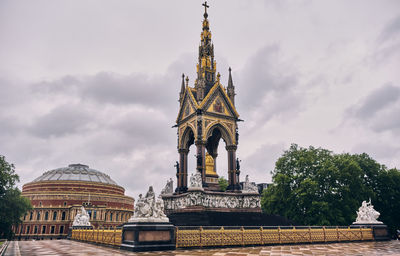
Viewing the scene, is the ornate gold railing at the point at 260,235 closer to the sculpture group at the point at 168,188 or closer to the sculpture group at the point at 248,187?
the sculpture group at the point at 248,187

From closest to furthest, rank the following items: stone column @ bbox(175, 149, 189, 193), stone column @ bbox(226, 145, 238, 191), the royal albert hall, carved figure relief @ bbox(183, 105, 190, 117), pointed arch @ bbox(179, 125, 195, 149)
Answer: stone column @ bbox(226, 145, 238, 191) < stone column @ bbox(175, 149, 189, 193) < pointed arch @ bbox(179, 125, 195, 149) < carved figure relief @ bbox(183, 105, 190, 117) < the royal albert hall

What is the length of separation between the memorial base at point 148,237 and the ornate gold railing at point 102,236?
116cm

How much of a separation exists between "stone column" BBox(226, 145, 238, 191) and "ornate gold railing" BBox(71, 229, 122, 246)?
433 inches

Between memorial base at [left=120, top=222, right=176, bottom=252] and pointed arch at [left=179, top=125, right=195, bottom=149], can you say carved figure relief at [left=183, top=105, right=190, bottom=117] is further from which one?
memorial base at [left=120, top=222, right=176, bottom=252]

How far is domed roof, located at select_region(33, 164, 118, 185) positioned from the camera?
2884 inches

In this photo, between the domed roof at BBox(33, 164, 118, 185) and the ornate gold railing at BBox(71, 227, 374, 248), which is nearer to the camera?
the ornate gold railing at BBox(71, 227, 374, 248)

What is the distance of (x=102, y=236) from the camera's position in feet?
56.9

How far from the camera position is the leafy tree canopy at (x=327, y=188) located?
30641 mm

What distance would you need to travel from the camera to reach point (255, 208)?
23.8 meters

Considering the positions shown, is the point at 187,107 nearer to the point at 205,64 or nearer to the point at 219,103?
the point at 219,103

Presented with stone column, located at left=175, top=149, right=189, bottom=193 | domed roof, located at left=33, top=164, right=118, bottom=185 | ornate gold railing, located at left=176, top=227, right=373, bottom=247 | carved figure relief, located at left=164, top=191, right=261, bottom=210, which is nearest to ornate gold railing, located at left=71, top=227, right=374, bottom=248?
ornate gold railing, located at left=176, top=227, right=373, bottom=247

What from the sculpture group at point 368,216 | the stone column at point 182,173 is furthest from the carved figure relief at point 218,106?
the sculpture group at point 368,216

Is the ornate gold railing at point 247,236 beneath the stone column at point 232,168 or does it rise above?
beneath

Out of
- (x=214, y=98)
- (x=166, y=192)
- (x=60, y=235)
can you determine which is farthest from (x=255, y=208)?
(x=60, y=235)
